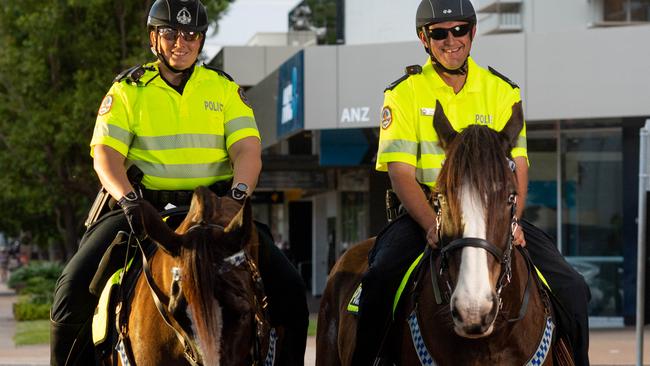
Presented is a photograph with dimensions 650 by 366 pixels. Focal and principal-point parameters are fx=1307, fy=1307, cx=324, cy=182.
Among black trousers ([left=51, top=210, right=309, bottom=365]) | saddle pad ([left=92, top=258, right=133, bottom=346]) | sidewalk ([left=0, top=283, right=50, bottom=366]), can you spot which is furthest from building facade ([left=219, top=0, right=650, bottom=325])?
saddle pad ([left=92, top=258, right=133, bottom=346])

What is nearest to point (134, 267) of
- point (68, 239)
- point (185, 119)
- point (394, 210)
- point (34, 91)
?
point (185, 119)

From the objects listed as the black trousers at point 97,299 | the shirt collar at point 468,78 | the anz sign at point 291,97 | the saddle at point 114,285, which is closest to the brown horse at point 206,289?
the saddle at point 114,285

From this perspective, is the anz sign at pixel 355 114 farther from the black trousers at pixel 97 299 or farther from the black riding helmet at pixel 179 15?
the black trousers at pixel 97 299

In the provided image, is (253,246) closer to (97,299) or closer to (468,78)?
(97,299)

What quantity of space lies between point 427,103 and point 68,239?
32.8 metres

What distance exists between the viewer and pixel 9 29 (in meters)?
32.3

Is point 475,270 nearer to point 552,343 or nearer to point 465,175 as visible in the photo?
point 465,175

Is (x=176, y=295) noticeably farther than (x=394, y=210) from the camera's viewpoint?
No

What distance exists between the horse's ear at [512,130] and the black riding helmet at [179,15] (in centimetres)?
188

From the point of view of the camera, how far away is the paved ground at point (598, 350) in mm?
18672

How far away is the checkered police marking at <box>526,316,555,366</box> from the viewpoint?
21.0 ft

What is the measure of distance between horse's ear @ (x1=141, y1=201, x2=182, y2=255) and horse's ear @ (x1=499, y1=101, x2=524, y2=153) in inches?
63.4

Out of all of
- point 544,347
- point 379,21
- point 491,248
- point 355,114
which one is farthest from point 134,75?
point 379,21

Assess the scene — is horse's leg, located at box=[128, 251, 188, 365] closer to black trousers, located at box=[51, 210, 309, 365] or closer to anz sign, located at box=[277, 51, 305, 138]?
black trousers, located at box=[51, 210, 309, 365]
